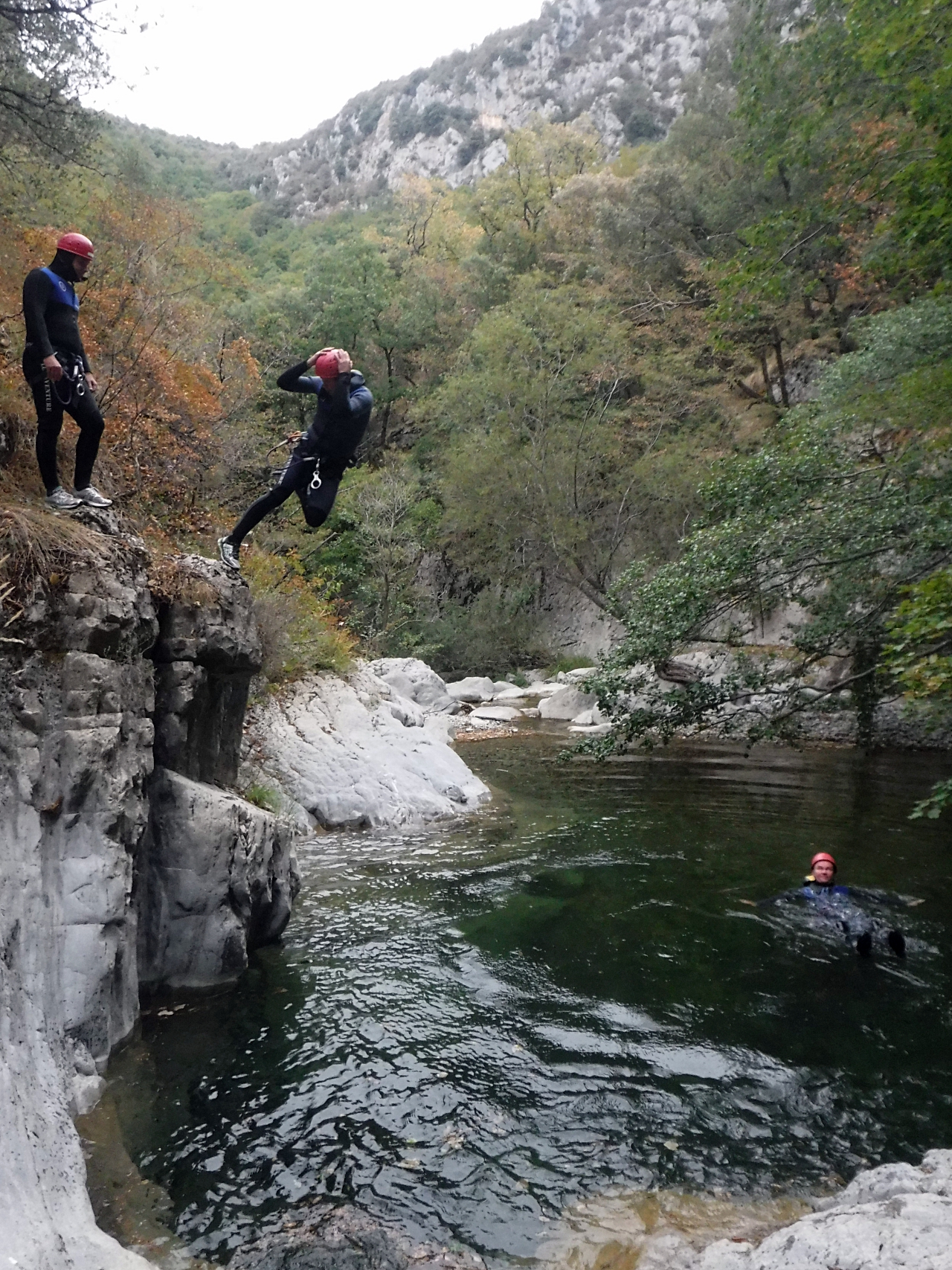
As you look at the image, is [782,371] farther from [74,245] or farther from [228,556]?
[74,245]

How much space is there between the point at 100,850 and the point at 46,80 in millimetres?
11099

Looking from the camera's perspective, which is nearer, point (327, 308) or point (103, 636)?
point (103, 636)

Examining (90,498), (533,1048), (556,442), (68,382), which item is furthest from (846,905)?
(556,442)

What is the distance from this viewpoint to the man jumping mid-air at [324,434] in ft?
21.6

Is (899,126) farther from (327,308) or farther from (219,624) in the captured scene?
(327,308)

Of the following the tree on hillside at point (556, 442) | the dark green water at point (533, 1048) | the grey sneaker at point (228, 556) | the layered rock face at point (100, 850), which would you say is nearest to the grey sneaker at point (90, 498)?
the layered rock face at point (100, 850)

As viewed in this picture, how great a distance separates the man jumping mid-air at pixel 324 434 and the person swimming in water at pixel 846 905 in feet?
19.8

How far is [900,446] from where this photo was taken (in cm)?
1116

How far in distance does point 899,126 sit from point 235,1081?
11.7m

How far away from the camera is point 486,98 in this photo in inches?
3457

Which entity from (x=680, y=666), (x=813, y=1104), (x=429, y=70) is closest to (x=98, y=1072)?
(x=813, y=1104)

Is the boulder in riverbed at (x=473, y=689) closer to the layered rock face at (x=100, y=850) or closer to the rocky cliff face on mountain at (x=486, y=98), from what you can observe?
the layered rock face at (x=100, y=850)

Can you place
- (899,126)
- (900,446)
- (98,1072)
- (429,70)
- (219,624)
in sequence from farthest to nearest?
(429,70), (900,446), (899,126), (219,624), (98,1072)

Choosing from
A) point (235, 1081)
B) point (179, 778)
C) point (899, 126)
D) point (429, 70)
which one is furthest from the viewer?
point (429, 70)
